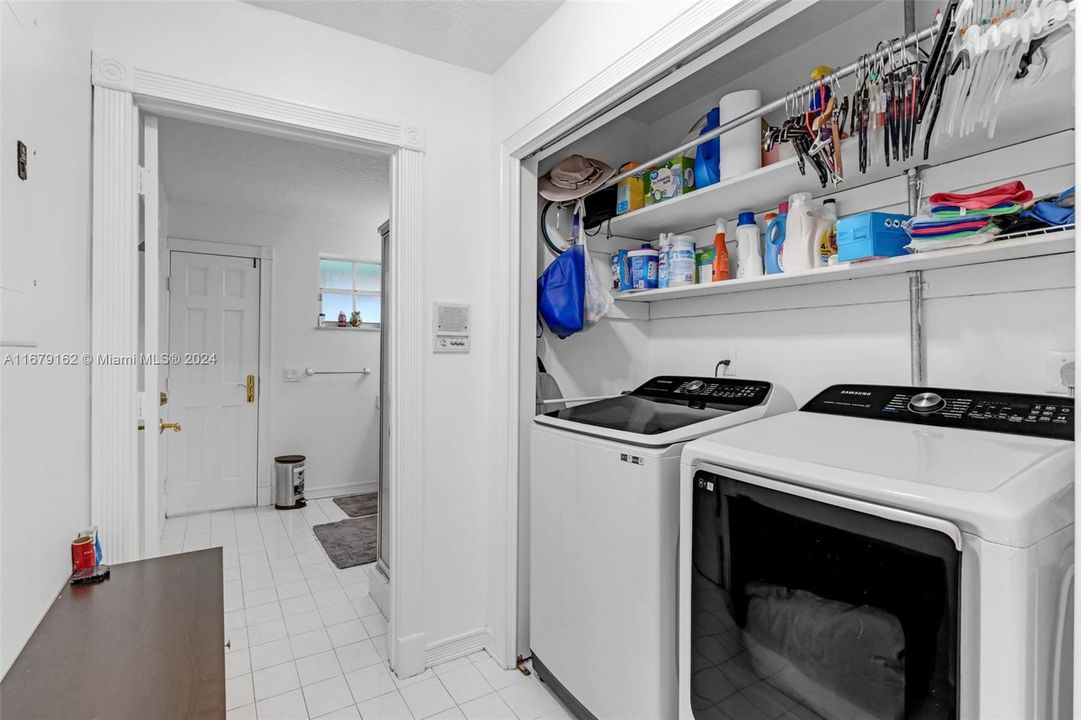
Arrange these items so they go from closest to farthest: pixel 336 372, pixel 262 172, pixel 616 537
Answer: pixel 616 537 < pixel 262 172 < pixel 336 372

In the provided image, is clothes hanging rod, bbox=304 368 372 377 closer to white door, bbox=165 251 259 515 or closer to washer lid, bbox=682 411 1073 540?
white door, bbox=165 251 259 515

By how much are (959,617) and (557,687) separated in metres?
1.46

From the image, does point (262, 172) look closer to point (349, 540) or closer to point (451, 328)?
point (451, 328)

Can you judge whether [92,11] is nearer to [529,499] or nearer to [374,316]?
[529,499]

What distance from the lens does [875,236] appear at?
1455mm

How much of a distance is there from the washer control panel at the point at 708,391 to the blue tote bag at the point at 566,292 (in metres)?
0.40

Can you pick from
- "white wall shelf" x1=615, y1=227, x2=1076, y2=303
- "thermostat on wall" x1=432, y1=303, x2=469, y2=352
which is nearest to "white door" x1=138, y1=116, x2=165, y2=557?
"thermostat on wall" x1=432, y1=303, x2=469, y2=352

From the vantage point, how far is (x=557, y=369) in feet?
8.13

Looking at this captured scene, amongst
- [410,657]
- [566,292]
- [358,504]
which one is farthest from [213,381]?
[566,292]

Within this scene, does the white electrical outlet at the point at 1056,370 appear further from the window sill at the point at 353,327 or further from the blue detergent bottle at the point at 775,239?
the window sill at the point at 353,327

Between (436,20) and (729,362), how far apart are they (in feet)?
5.62

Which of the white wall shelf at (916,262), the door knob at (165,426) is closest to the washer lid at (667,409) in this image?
the white wall shelf at (916,262)

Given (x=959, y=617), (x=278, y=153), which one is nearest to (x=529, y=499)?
(x=959, y=617)

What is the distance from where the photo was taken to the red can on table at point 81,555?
136 cm
